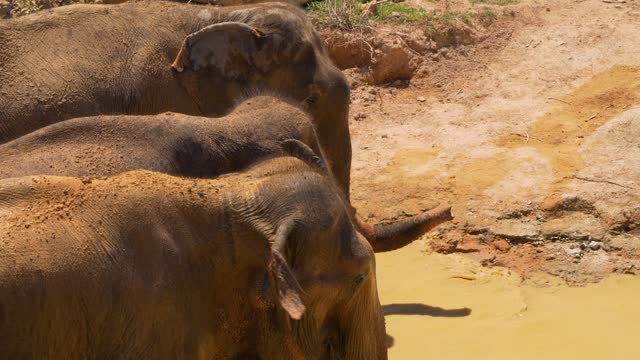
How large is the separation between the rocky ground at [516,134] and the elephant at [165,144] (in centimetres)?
347

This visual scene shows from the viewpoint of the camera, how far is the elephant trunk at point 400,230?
6.38m

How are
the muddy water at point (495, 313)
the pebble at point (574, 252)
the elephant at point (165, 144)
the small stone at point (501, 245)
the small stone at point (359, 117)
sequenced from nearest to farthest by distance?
the elephant at point (165, 144) < the muddy water at point (495, 313) < the pebble at point (574, 252) < the small stone at point (501, 245) < the small stone at point (359, 117)

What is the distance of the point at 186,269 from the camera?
441 cm

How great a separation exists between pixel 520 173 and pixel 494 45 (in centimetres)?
269

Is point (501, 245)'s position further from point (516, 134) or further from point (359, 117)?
point (359, 117)

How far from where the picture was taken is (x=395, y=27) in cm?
1172

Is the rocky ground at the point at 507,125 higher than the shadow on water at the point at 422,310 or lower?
higher

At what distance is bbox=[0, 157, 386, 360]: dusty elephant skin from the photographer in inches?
158

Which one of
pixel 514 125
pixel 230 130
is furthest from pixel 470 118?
pixel 230 130

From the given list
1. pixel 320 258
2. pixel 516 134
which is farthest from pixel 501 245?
pixel 320 258

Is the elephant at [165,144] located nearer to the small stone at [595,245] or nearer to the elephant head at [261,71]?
the elephant head at [261,71]

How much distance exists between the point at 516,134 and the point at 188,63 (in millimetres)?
3317

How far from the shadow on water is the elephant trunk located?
1.30 m

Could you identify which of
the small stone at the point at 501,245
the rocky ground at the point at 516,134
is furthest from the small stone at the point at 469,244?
the small stone at the point at 501,245
